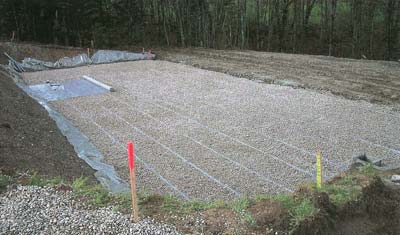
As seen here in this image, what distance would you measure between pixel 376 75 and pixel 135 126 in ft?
22.6

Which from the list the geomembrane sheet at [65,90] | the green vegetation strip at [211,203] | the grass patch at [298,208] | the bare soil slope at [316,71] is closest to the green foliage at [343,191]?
the green vegetation strip at [211,203]

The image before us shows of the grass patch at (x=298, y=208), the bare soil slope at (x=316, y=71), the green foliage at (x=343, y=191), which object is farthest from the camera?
the bare soil slope at (x=316, y=71)

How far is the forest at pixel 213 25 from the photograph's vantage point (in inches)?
753

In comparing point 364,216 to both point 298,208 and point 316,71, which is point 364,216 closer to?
point 298,208

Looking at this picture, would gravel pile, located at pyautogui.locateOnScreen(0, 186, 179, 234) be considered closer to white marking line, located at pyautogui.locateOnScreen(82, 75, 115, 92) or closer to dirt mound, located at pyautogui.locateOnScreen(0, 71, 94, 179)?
dirt mound, located at pyautogui.locateOnScreen(0, 71, 94, 179)

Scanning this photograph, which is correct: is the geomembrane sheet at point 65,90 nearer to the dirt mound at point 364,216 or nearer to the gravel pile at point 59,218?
the gravel pile at point 59,218

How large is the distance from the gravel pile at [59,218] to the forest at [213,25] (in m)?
16.0

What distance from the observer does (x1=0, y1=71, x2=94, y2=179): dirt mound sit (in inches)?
223

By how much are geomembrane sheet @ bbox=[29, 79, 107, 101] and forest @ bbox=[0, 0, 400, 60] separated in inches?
306

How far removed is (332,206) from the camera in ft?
13.4

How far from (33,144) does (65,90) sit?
5635 millimetres

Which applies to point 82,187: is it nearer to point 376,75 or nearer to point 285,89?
point 285,89

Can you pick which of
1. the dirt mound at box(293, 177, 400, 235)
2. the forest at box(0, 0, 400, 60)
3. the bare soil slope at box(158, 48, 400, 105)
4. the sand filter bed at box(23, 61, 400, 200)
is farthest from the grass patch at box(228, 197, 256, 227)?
the forest at box(0, 0, 400, 60)

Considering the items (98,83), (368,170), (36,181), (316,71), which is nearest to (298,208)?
(368,170)
